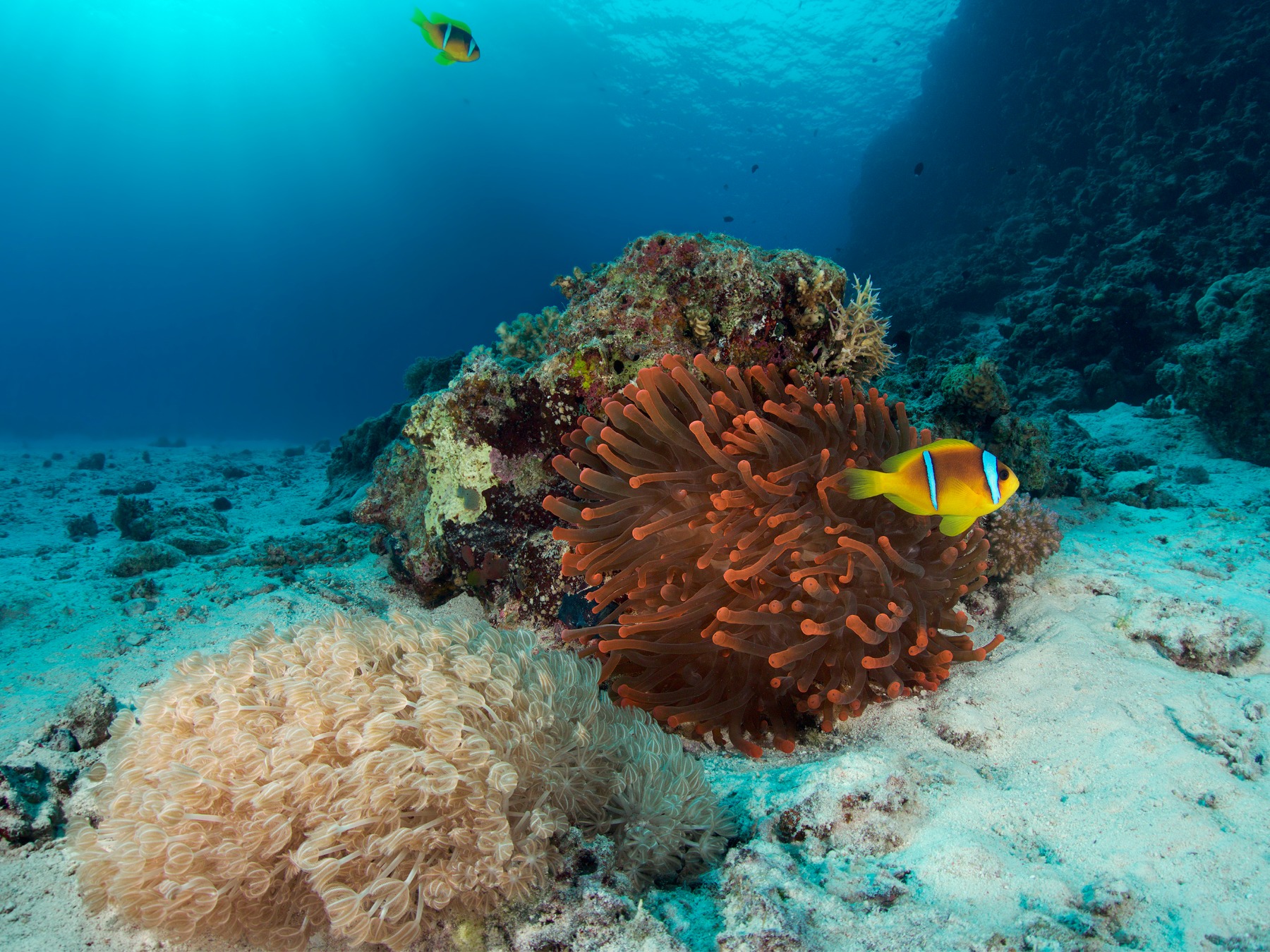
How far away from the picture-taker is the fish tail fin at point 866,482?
7.14ft

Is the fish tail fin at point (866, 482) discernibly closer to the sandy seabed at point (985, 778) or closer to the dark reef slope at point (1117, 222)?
the sandy seabed at point (985, 778)

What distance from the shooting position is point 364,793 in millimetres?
1578

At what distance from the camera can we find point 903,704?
283cm

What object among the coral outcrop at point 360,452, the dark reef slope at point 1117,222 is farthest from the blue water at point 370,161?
the coral outcrop at point 360,452

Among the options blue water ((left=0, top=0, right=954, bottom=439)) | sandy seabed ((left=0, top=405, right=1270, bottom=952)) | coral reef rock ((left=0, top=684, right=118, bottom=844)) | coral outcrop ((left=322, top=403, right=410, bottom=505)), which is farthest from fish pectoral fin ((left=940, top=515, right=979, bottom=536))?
blue water ((left=0, top=0, right=954, bottom=439))

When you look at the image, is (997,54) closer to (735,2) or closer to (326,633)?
(735,2)

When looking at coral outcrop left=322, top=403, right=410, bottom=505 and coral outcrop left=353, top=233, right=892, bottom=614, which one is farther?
coral outcrop left=322, top=403, right=410, bottom=505

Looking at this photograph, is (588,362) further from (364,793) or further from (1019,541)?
(1019,541)

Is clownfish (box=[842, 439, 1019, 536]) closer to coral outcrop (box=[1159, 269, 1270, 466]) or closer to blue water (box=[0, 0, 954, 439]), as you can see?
coral outcrop (box=[1159, 269, 1270, 466])

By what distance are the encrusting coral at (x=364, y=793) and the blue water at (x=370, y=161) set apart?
5608cm

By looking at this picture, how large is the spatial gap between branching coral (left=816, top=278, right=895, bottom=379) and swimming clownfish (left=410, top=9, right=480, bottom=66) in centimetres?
544

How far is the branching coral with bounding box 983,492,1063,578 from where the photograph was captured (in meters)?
3.70

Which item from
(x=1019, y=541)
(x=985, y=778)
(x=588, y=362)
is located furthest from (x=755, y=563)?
(x=1019, y=541)

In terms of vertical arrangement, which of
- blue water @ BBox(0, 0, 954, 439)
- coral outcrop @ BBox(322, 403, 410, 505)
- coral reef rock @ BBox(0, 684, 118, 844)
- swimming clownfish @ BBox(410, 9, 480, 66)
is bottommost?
coral reef rock @ BBox(0, 684, 118, 844)
